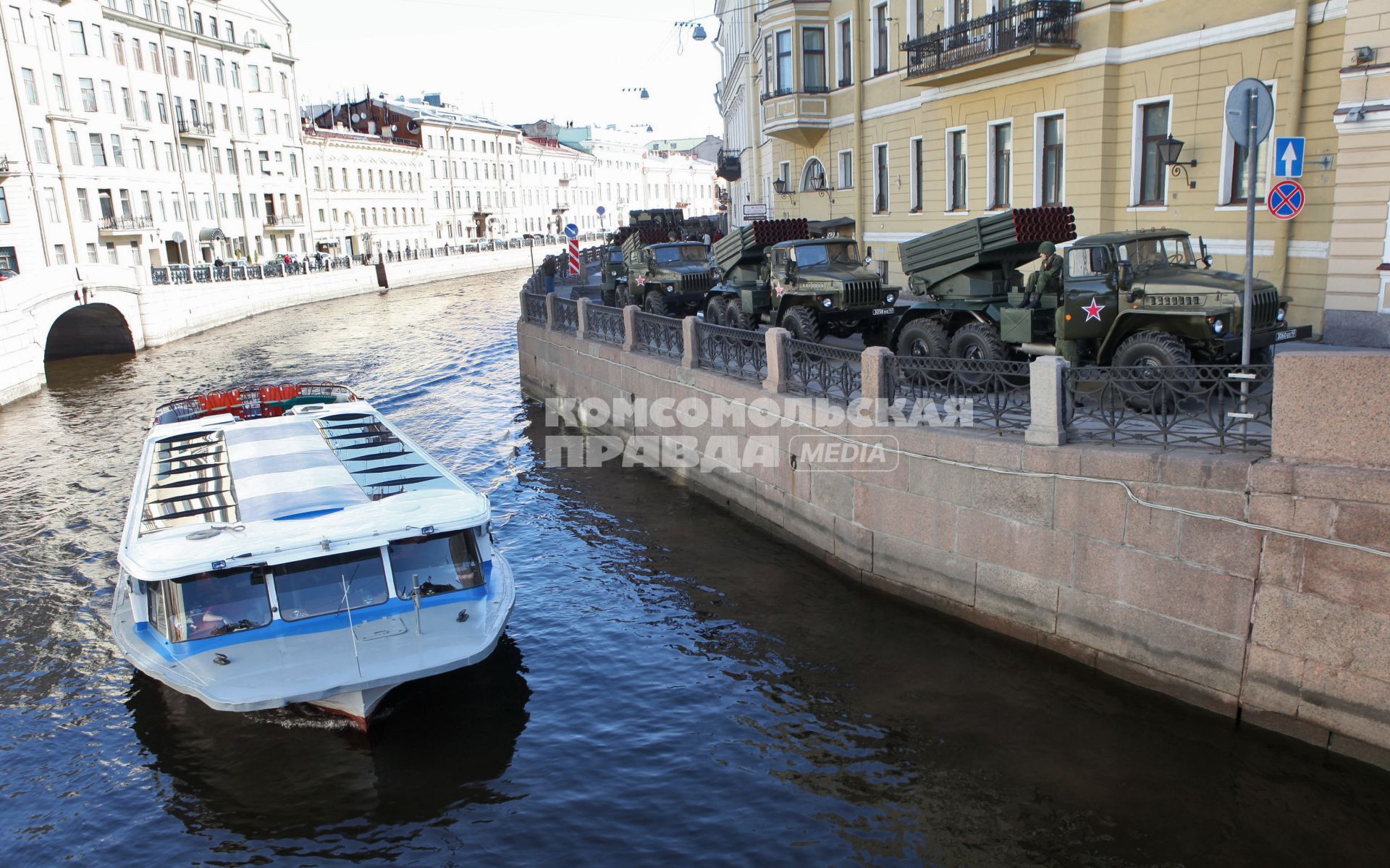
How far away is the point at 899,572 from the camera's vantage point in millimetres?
10875

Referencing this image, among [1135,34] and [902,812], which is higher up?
[1135,34]

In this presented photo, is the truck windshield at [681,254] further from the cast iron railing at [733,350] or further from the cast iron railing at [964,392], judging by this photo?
the cast iron railing at [964,392]

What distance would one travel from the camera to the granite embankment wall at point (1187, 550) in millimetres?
7285


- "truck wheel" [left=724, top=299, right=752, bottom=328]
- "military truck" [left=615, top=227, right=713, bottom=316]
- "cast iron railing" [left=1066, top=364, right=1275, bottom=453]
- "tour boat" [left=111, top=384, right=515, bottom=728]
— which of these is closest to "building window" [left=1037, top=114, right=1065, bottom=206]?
"truck wheel" [left=724, top=299, right=752, bottom=328]

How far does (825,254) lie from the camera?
16688mm

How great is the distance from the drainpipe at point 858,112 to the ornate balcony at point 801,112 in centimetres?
117

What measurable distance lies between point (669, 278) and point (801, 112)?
7.85 m

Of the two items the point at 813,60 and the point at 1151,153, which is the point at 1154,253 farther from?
the point at 813,60

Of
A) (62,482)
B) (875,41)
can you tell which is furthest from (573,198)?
(62,482)

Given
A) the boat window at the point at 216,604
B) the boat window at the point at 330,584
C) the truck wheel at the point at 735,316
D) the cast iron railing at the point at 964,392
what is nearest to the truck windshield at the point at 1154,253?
the cast iron railing at the point at 964,392

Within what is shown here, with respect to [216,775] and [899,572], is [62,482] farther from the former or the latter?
[899,572]

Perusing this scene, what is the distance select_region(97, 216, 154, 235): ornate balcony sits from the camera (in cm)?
4409

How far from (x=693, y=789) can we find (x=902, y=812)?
1.73 metres

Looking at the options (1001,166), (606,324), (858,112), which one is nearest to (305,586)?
(606,324)
